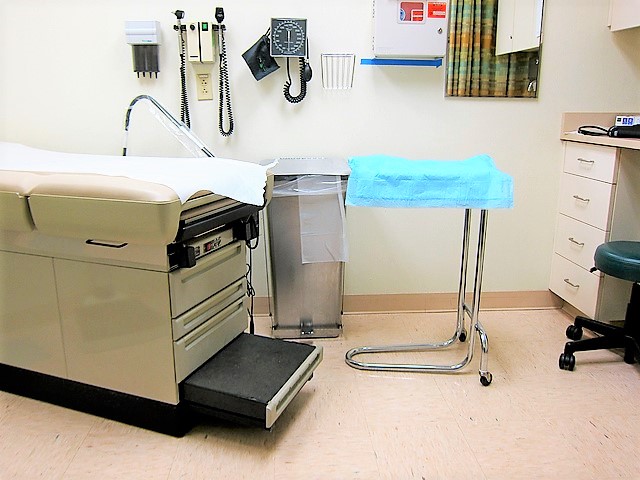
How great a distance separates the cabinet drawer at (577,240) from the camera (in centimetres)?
258

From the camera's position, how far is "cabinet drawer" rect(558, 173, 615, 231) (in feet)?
8.15

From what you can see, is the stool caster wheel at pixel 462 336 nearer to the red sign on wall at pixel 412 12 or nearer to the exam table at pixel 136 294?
the exam table at pixel 136 294

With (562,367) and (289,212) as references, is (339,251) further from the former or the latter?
(562,367)

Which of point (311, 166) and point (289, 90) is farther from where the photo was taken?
point (289, 90)

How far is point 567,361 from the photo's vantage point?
7.53 feet

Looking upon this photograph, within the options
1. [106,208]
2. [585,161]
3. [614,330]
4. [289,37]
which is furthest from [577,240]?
[106,208]

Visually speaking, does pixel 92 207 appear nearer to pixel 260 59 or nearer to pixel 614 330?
pixel 260 59

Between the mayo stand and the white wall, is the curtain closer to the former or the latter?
the white wall

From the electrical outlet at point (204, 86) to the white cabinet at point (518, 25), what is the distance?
4.72 ft

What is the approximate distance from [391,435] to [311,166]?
1.20 meters

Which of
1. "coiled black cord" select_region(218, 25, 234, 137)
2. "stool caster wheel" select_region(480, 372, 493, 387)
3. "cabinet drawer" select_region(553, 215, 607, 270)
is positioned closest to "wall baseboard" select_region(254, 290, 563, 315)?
"cabinet drawer" select_region(553, 215, 607, 270)

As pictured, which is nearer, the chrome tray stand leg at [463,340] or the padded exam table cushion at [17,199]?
the padded exam table cushion at [17,199]

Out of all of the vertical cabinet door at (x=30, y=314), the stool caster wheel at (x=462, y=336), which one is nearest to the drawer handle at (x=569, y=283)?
the stool caster wheel at (x=462, y=336)

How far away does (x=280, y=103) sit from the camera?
2688mm
